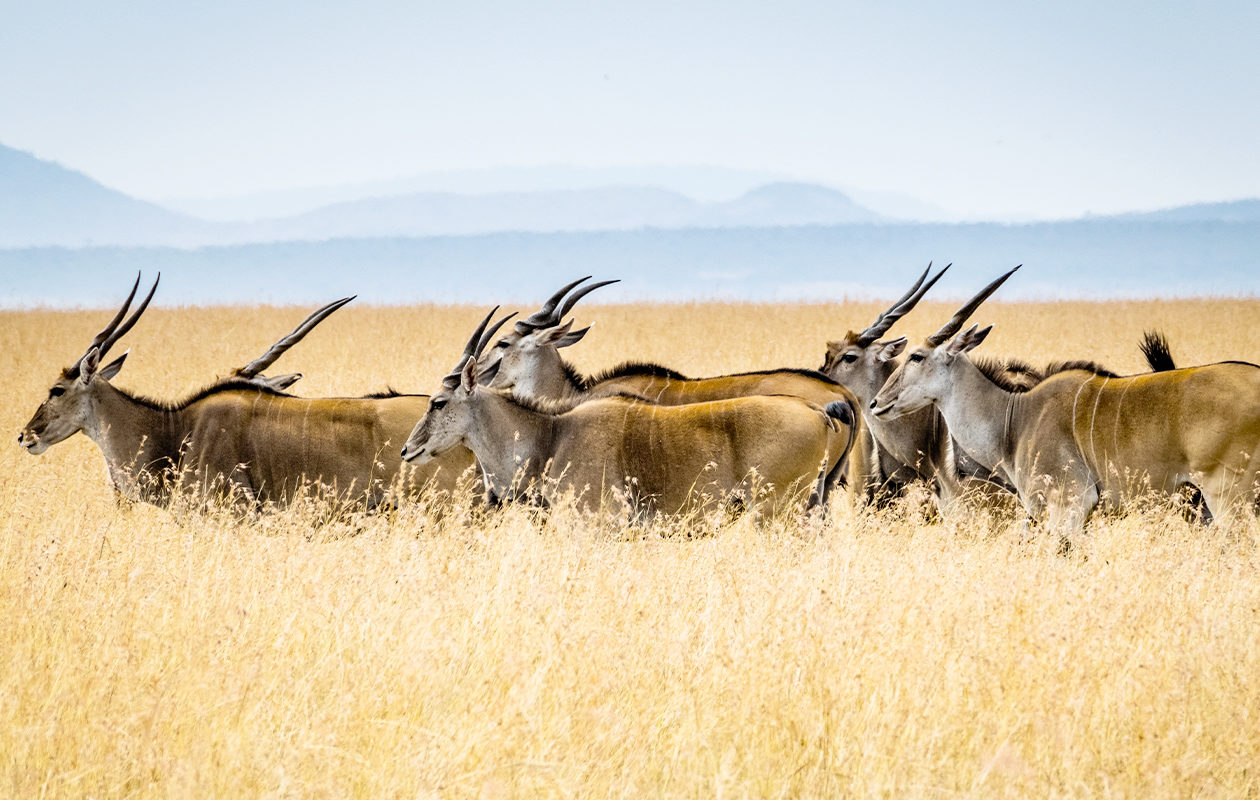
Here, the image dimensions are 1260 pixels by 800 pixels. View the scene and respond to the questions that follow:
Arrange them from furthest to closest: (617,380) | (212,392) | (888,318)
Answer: (888,318) < (617,380) < (212,392)

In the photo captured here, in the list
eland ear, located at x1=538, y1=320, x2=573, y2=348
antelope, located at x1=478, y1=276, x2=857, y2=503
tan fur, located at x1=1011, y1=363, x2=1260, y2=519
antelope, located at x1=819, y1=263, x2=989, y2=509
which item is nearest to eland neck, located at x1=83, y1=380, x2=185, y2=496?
antelope, located at x1=478, y1=276, x2=857, y2=503

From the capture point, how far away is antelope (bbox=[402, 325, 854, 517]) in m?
7.31

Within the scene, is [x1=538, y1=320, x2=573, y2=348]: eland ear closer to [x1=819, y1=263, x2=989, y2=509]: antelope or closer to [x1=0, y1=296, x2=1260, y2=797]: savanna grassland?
[x1=819, y1=263, x2=989, y2=509]: antelope

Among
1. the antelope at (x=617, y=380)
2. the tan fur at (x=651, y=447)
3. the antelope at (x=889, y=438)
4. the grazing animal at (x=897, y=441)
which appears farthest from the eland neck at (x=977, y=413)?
the tan fur at (x=651, y=447)

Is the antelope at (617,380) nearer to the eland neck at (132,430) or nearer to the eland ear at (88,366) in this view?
the eland neck at (132,430)

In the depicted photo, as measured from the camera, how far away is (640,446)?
7516mm

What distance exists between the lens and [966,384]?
8.52 metres

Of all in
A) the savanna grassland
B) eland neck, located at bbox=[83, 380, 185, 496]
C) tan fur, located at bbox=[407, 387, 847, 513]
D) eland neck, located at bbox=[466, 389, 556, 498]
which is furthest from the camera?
eland neck, located at bbox=[83, 380, 185, 496]

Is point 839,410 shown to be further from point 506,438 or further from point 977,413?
point 506,438

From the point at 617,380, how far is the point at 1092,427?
3.49 m

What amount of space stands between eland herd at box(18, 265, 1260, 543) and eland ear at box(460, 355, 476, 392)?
2 centimetres

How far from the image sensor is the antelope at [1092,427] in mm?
7168

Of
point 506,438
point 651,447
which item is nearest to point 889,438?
point 651,447

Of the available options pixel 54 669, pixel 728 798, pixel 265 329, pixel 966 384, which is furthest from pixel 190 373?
pixel 728 798
